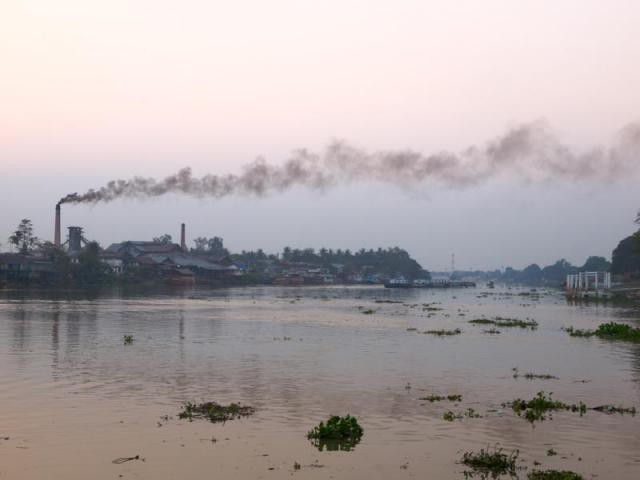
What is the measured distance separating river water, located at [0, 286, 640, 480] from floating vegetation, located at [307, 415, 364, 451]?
24 cm

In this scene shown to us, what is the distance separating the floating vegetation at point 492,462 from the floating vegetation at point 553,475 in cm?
36

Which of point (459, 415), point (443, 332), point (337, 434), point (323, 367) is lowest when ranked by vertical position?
point (443, 332)

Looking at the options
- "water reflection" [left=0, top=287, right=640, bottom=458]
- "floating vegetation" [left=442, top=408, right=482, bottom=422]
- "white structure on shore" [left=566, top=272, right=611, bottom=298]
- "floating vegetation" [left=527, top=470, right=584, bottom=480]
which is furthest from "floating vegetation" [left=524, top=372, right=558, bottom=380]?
"white structure on shore" [left=566, top=272, right=611, bottom=298]

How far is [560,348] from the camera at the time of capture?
34.5 metres

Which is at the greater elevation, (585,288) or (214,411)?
(585,288)

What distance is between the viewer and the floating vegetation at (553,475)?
1223cm

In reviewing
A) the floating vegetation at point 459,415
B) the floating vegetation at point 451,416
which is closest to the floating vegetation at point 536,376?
the floating vegetation at point 459,415

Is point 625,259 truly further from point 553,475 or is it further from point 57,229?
point 553,475

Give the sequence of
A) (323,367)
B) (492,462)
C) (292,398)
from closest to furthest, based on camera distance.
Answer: (492,462) < (292,398) < (323,367)

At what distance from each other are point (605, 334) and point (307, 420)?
92.8 ft

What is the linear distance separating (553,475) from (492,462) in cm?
118

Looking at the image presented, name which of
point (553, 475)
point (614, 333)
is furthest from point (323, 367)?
point (614, 333)

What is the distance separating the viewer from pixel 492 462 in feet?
43.4

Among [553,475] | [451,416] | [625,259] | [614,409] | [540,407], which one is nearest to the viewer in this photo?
[553,475]
